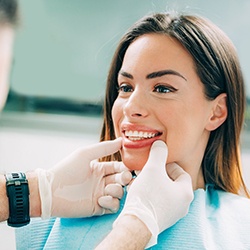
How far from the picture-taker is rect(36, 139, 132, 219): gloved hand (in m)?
1.47

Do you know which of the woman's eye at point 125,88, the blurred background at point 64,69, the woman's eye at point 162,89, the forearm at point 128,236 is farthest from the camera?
the blurred background at point 64,69

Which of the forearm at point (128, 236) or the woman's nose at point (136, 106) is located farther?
the woman's nose at point (136, 106)

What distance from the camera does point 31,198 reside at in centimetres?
145

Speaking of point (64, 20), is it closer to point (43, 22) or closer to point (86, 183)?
point (43, 22)

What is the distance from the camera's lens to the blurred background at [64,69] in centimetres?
206

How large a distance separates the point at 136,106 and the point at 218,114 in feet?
1.05

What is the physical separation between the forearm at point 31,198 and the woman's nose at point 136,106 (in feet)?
1.23

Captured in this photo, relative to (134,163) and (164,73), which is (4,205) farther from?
(164,73)

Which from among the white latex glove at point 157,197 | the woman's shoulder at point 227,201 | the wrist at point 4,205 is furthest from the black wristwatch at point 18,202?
the woman's shoulder at point 227,201

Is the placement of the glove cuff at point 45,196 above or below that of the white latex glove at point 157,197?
below

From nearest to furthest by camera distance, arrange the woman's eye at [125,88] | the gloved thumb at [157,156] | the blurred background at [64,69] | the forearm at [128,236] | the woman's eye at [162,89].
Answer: the forearm at [128,236] < the gloved thumb at [157,156] < the woman's eye at [162,89] < the woman's eye at [125,88] < the blurred background at [64,69]

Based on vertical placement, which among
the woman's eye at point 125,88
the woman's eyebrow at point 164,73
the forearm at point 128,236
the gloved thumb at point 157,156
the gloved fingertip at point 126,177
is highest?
the woman's eyebrow at point 164,73

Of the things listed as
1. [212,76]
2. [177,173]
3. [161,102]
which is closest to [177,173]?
[177,173]

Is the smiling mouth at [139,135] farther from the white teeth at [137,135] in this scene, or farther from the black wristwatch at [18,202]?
the black wristwatch at [18,202]
